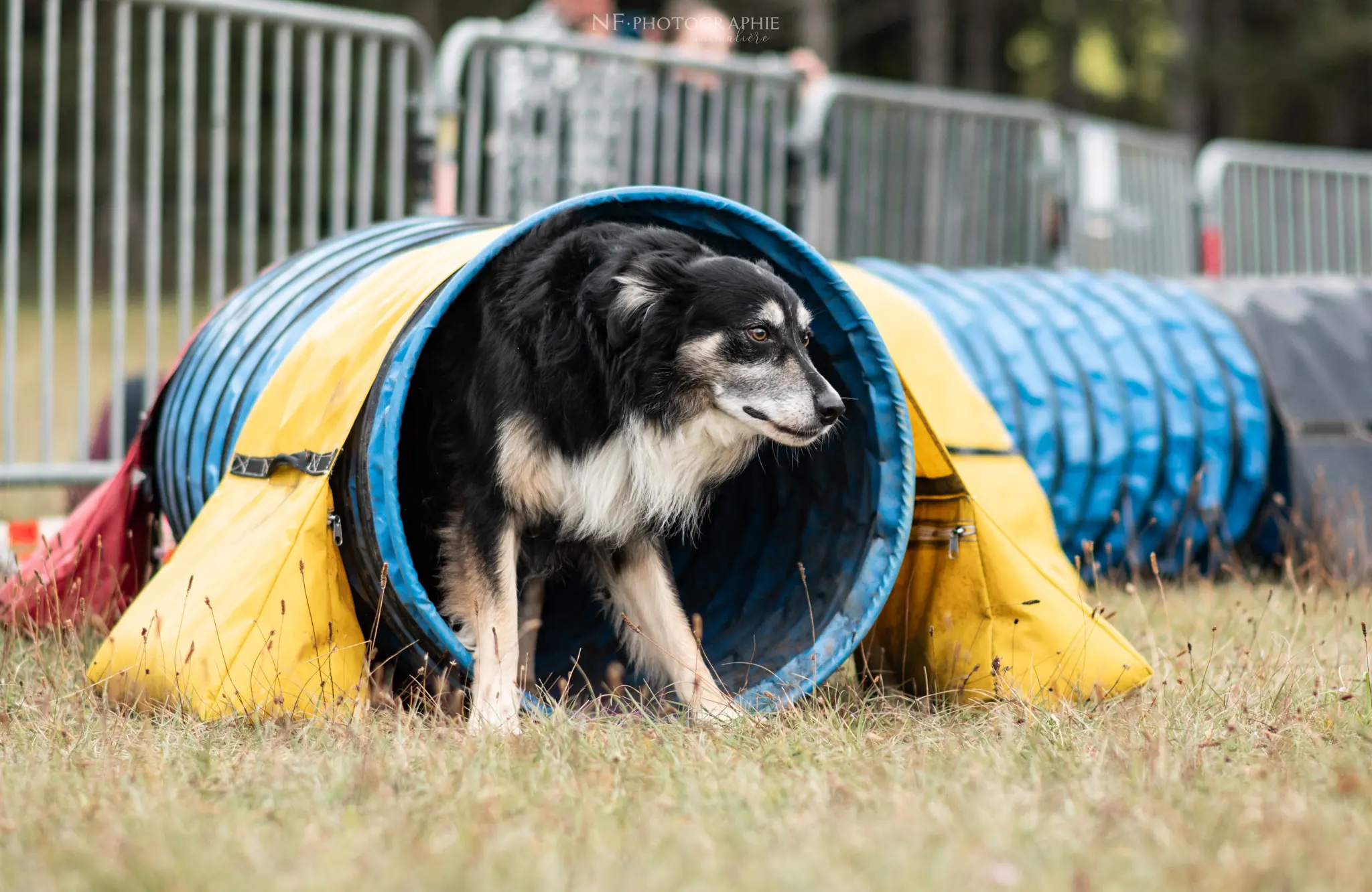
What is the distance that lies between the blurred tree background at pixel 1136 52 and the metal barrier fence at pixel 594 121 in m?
12.6

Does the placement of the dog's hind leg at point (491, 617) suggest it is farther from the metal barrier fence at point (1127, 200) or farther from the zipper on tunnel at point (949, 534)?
the metal barrier fence at point (1127, 200)

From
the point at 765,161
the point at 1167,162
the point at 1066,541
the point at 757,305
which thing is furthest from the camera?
the point at 1167,162

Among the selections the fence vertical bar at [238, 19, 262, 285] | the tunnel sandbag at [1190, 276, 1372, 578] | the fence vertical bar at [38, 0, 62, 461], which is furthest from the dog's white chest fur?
the fence vertical bar at [38, 0, 62, 461]

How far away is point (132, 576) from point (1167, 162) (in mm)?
9112

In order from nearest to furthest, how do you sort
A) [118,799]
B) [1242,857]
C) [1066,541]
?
[1242,857] < [118,799] < [1066,541]

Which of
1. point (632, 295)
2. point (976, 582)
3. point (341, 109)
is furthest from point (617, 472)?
point (341, 109)

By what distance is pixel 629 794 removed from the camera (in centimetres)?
263

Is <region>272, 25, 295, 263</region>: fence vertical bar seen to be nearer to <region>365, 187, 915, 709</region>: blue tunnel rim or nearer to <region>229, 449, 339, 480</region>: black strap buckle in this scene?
<region>229, 449, 339, 480</region>: black strap buckle

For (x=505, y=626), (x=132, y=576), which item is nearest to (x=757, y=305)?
(x=505, y=626)

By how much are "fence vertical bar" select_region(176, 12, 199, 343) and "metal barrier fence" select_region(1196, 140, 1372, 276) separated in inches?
313

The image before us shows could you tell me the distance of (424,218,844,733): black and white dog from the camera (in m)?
3.52

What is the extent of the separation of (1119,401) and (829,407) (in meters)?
2.34

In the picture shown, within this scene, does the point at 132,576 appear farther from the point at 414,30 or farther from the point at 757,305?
the point at 414,30

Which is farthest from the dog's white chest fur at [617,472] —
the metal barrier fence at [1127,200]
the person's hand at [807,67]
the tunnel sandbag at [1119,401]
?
the metal barrier fence at [1127,200]
